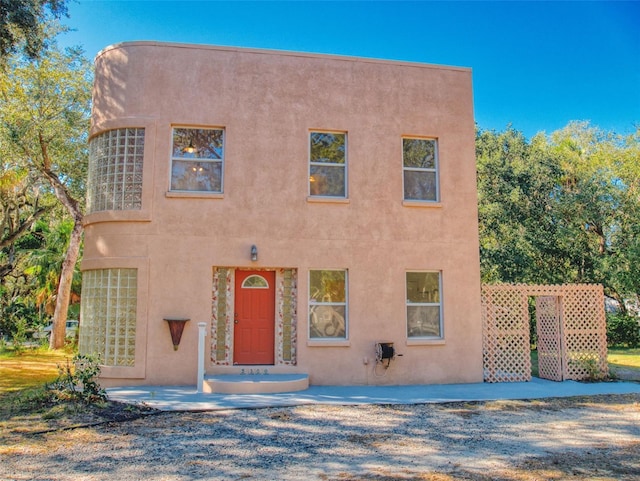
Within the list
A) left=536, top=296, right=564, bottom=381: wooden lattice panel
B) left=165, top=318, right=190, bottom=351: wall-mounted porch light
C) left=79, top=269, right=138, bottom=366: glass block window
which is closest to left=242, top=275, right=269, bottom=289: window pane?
left=165, top=318, right=190, bottom=351: wall-mounted porch light

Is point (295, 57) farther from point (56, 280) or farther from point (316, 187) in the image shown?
point (56, 280)

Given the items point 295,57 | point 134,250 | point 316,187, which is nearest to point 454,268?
point 316,187

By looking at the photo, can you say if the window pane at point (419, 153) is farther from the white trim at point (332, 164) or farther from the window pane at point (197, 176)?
the window pane at point (197, 176)

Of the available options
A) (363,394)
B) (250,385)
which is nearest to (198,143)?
(250,385)

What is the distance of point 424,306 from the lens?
1185cm

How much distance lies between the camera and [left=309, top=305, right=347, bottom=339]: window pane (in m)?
11.4

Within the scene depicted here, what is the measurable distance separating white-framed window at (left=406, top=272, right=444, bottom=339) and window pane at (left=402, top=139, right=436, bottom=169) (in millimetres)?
2667

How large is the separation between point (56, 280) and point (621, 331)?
26265 millimetres

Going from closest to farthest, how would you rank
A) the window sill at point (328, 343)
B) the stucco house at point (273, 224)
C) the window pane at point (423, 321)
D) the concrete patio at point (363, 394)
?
the concrete patio at point (363, 394)
the stucco house at point (273, 224)
the window sill at point (328, 343)
the window pane at point (423, 321)

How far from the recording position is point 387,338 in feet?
37.6

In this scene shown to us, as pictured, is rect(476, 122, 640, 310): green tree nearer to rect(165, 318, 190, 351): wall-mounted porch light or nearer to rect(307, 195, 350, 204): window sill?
rect(307, 195, 350, 204): window sill

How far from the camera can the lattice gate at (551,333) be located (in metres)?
11.9

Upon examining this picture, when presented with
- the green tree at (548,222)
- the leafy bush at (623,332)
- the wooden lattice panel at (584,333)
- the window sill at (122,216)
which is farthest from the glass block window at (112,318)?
the leafy bush at (623,332)

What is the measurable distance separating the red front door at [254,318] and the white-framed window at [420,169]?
3956 mm
